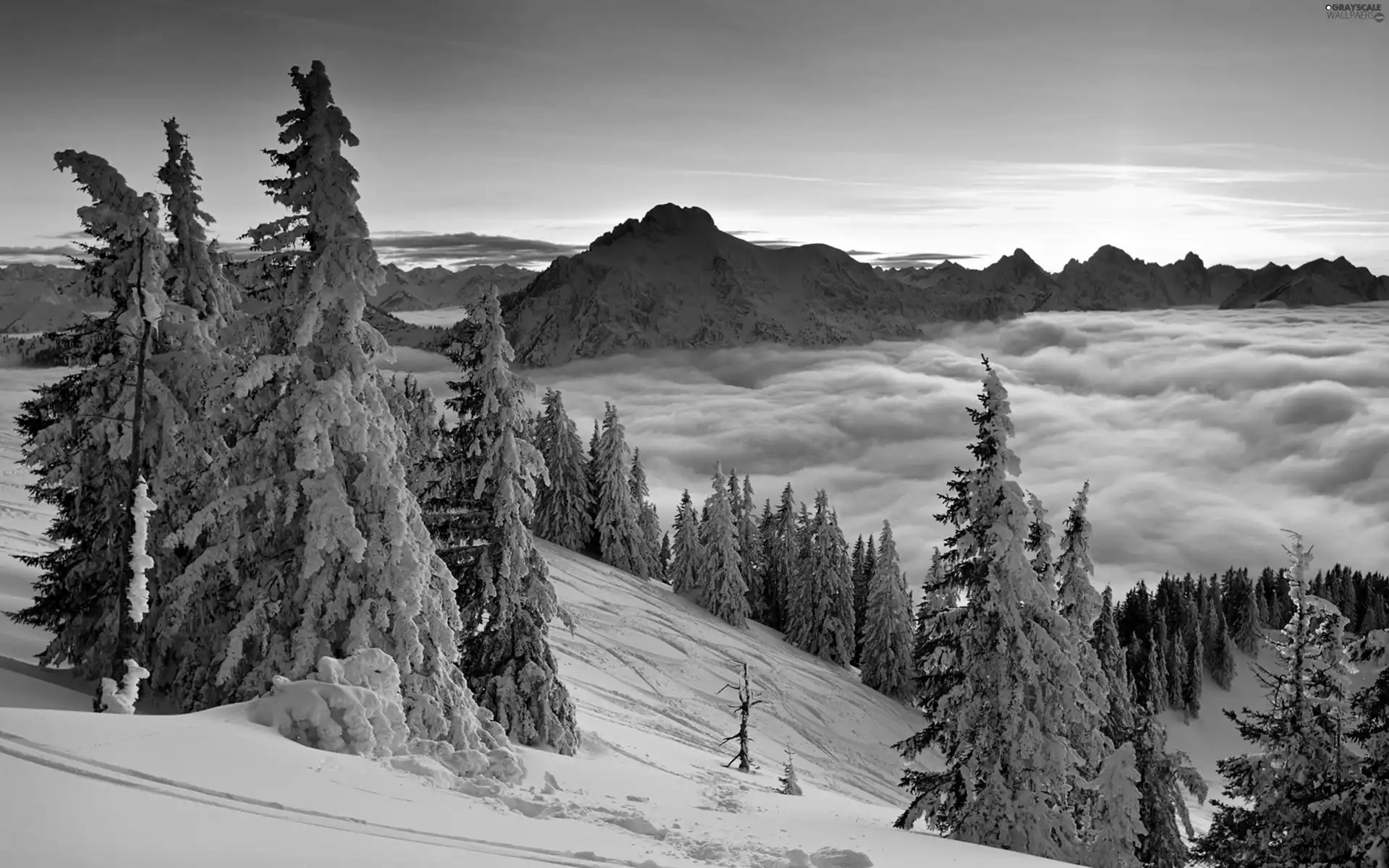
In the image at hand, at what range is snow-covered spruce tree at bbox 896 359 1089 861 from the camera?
743 inches

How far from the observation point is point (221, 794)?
9.74 metres

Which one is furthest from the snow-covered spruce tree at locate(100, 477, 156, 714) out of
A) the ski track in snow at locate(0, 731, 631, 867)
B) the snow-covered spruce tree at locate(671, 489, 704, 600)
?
the snow-covered spruce tree at locate(671, 489, 704, 600)

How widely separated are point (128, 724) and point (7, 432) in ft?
182

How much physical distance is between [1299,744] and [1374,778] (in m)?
3.85

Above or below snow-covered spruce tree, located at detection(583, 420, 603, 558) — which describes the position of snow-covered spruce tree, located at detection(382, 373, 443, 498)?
above

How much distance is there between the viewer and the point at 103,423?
56.2ft

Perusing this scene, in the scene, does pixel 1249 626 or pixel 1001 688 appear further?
pixel 1249 626

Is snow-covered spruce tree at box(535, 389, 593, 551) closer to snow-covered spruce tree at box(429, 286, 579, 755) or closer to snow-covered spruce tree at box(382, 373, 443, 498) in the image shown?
snow-covered spruce tree at box(382, 373, 443, 498)

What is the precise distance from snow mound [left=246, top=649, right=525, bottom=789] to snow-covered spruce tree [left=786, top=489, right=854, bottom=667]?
191 ft

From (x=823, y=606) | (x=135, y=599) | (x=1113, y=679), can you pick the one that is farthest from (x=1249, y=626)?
(x=135, y=599)

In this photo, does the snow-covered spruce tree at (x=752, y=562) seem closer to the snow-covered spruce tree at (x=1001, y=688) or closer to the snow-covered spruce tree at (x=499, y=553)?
the snow-covered spruce tree at (x=499, y=553)

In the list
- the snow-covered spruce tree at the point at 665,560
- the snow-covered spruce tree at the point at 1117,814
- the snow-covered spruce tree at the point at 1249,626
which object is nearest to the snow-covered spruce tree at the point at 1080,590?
the snow-covered spruce tree at the point at 1117,814

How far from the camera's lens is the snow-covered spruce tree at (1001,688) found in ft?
61.9

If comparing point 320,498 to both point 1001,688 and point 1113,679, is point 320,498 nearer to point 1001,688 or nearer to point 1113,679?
point 1001,688
